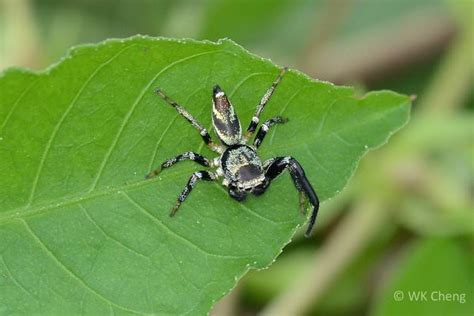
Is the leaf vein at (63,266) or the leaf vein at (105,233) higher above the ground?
the leaf vein at (105,233)

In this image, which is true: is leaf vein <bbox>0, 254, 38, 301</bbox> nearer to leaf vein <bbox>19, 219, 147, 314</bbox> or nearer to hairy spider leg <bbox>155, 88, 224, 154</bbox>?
leaf vein <bbox>19, 219, 147, 314</bbox>

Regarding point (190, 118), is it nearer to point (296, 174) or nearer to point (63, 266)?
point (296, 174)

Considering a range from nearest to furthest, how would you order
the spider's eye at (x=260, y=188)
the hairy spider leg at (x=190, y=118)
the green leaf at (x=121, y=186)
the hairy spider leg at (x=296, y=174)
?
1. the green leaf at (x=121, y=186)
2. the hairy spider leg at (x=190, y=118)
3. the hairy spider leg at (x=296, y=174)
4. the spider's eye at (x=260, y=188)

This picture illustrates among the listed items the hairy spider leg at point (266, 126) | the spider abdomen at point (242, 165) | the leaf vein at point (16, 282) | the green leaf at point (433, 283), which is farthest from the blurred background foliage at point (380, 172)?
the leaf vein at point (16, 282)

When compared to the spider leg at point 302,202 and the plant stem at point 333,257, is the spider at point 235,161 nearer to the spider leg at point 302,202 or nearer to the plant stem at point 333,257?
the spider leg at point 302,202

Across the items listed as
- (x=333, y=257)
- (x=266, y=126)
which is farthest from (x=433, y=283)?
(x=266, y=126)

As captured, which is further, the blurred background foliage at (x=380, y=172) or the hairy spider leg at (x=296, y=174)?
the blurred background foliage at (x=380, y=172)

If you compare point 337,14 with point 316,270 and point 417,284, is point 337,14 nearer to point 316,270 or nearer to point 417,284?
Answer: point 316,270

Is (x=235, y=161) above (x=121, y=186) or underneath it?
above

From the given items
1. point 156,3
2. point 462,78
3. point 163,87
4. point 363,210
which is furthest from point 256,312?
point 156,3
